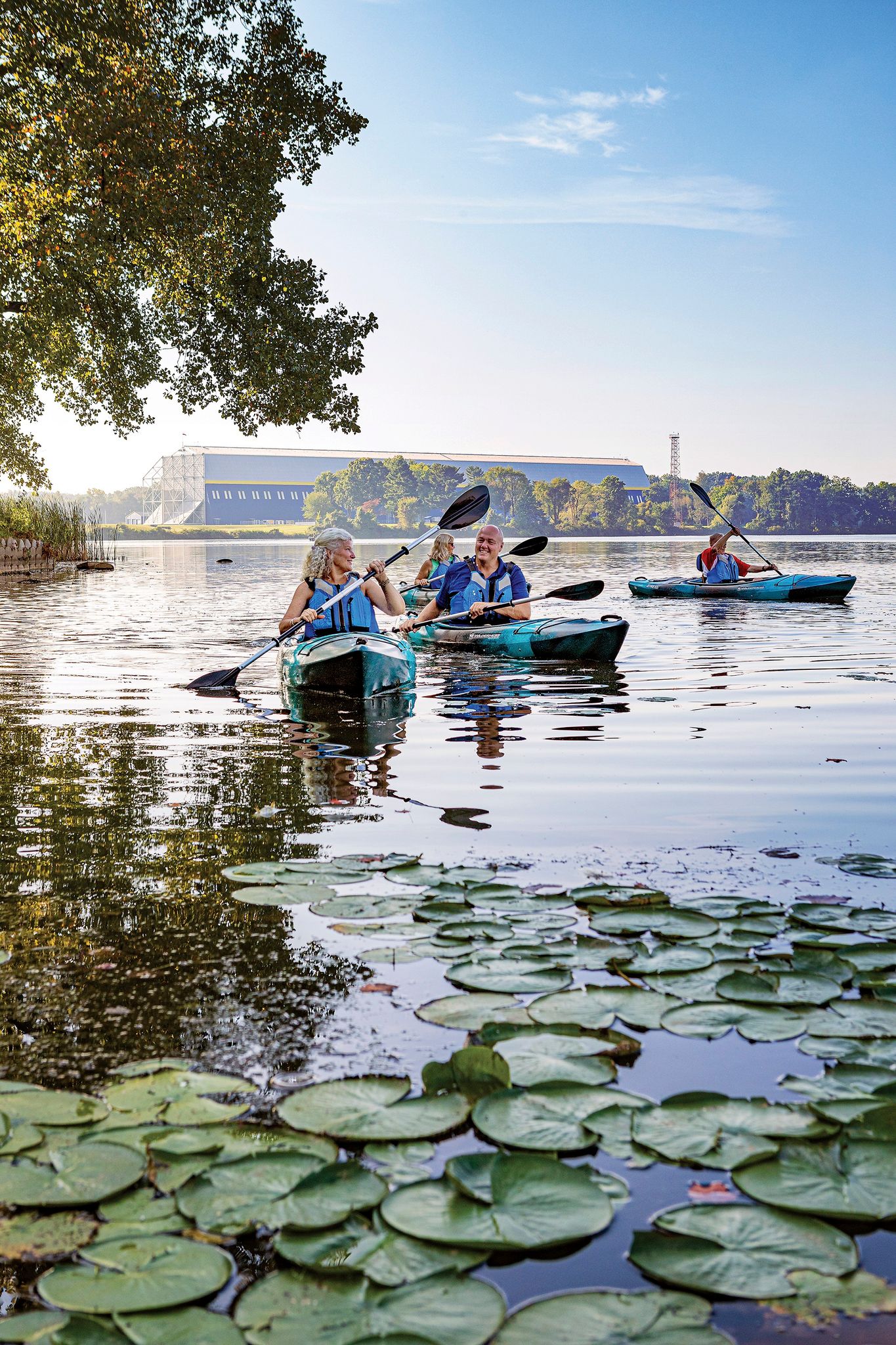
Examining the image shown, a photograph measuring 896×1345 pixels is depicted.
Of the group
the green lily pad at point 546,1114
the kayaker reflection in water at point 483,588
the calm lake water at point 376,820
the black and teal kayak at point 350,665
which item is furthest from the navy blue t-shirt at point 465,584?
the green lily pad at point 546,1114

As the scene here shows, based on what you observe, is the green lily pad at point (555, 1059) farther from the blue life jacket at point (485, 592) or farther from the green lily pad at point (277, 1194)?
the blue life jacket at point (485, 592)

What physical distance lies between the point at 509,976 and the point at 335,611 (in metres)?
7.14

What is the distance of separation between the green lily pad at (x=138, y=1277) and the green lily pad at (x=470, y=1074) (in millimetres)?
644

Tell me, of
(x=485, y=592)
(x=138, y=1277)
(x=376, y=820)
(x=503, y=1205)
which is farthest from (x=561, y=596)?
(x=138, y=1277)

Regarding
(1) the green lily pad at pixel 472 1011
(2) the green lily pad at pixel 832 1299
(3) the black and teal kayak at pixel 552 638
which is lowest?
(2) the green lily pad at pixel 832 1299

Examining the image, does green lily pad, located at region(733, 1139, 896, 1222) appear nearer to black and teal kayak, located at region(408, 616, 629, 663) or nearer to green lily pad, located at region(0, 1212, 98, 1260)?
green lily pad, located at region(0, 1212, 98, 1260)

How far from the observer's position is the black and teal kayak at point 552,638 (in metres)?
11.5

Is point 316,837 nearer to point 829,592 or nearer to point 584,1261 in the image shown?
point 584,1261

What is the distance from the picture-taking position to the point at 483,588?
41.9ft

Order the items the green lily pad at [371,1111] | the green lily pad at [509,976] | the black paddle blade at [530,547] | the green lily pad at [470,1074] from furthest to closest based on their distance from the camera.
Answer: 1. the black paddle blade at [530,547]
2. the green lily pad at [509,976]
3. the green lily pad at [470,1074]
4. the green lily pad at [371,1111]

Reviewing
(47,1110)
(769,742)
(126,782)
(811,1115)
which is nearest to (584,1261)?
(811,1115)

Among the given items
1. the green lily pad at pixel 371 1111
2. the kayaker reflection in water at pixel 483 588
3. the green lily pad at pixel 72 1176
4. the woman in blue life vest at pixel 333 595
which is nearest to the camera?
the green lily pad at pixel 72 1176

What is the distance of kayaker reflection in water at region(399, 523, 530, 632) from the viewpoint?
40.1 ft

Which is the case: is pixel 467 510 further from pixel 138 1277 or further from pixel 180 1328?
pixel 180 1328
